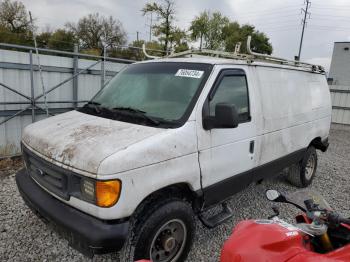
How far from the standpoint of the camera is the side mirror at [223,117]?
9.27 feet

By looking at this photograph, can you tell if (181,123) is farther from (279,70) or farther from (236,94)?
(279,70)

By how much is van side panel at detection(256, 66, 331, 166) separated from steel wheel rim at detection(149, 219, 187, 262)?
1.47 m

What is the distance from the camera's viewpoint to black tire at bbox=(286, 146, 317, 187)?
5.35 meters

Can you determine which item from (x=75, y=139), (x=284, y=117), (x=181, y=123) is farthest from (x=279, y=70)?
(x=75, y=139)

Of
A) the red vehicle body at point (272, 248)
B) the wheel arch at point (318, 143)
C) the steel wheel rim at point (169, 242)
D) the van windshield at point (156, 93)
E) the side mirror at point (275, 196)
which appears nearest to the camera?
the red vehicle body at point (272, 248)

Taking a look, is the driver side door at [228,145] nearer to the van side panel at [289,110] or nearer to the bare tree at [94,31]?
the van side panel at [289,110]

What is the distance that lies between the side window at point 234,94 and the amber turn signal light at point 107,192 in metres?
1.32

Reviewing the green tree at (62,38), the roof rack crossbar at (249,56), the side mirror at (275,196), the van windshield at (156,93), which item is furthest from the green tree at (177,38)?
the side mirror at (275,196)

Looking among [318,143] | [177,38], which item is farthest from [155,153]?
[177,38]

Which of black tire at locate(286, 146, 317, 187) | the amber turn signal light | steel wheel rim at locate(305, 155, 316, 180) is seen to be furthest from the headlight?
steel wheel rim at locate(305, 155, 316, 180)

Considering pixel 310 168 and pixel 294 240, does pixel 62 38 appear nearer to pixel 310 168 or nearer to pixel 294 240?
pixel 310 168

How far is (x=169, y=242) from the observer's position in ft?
9.37

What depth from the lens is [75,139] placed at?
2.65 metres

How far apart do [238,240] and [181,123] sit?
4.31ft
